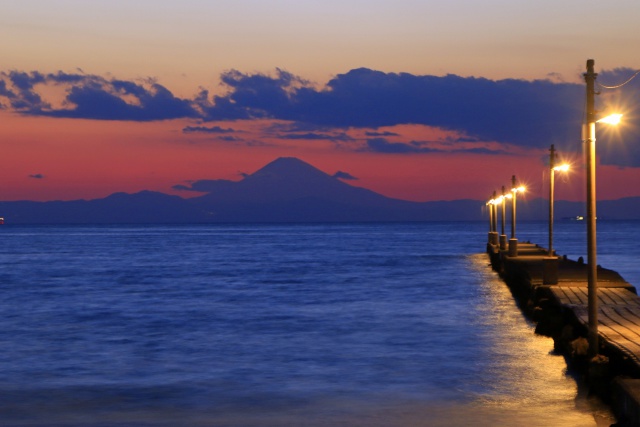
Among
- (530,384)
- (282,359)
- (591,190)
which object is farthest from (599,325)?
(282,359)

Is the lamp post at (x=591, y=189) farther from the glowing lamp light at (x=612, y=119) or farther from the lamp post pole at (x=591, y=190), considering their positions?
the glowing lamp light at (x=612, y=119)

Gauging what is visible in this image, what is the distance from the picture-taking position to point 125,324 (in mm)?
33438

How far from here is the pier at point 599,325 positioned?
1451 centimetres

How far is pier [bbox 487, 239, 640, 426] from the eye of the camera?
14.5 m

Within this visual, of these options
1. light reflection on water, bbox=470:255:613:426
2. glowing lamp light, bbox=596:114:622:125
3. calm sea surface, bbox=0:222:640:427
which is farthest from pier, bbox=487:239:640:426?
glowing lamp light, bbox=596:114:622:125

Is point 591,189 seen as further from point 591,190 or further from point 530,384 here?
point 530,384

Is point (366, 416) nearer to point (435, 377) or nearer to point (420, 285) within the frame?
point (435, 377)

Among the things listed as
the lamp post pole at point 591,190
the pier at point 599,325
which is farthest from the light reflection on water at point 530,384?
the lamp post pole at point 591,190

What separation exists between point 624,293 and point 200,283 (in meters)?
32.4

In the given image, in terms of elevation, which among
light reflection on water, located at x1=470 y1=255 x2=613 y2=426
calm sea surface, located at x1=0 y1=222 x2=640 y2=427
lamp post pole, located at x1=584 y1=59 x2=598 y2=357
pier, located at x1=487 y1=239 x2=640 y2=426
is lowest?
calm sea surface, located at x1=0 y1=222 x2=640 y2=427

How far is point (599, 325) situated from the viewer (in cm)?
1986

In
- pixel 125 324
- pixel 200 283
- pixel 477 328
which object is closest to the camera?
pixel 477 328

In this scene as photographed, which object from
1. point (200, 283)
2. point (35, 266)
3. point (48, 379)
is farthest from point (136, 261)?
point (48, 379)

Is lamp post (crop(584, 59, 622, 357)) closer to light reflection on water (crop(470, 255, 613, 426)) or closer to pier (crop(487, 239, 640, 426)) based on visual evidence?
pier (crop(487, 239, 640, 426))
